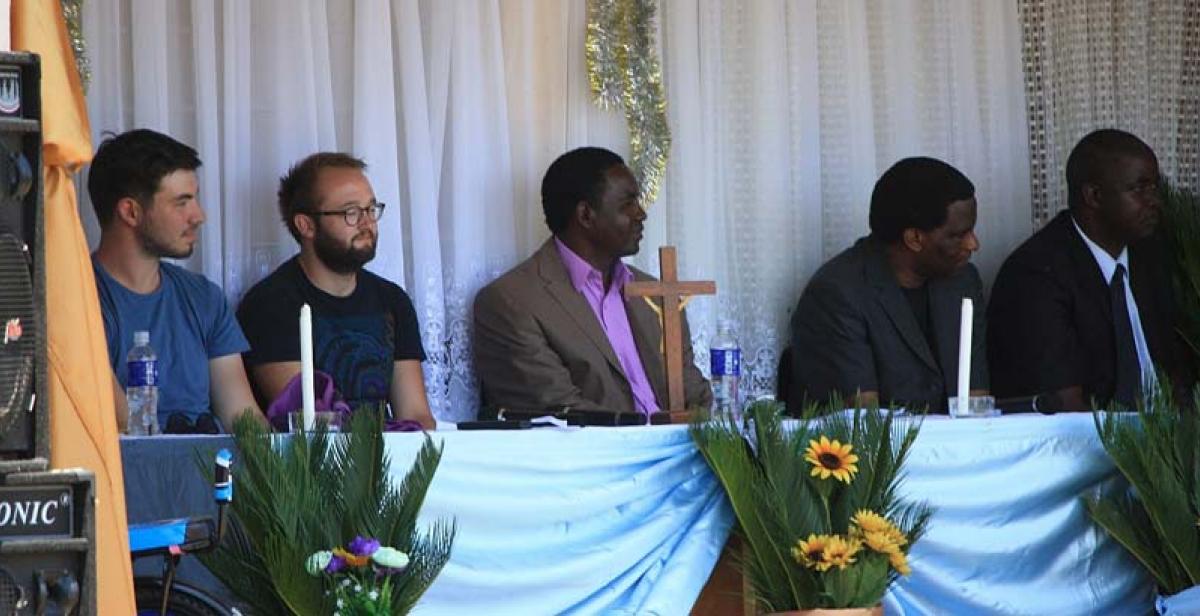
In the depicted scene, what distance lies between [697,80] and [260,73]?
161 cm

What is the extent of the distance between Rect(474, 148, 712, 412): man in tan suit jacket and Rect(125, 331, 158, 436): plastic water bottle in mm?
1356

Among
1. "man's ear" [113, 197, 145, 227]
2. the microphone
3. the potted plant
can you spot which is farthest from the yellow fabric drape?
the microphone

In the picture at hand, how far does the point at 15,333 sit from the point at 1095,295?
4533 millimetres

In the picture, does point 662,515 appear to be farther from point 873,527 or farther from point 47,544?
point 47,544

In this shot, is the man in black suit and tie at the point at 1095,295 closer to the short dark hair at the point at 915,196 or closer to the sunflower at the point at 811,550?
the short dark hair at the point at 915,196

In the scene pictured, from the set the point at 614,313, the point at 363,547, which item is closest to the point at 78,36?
the point at 614,313

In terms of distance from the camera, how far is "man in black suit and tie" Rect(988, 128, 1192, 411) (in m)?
7.37

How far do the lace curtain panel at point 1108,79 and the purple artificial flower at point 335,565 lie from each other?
13.4ft

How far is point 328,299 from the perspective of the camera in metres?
6.76

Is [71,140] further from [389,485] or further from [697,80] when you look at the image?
[697,80]

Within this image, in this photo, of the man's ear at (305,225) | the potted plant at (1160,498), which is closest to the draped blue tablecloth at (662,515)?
the potted plant at (1160,498)

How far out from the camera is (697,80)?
7777 mm

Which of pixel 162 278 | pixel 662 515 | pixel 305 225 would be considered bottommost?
pixel 662 515

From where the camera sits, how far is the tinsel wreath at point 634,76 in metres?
7.54
